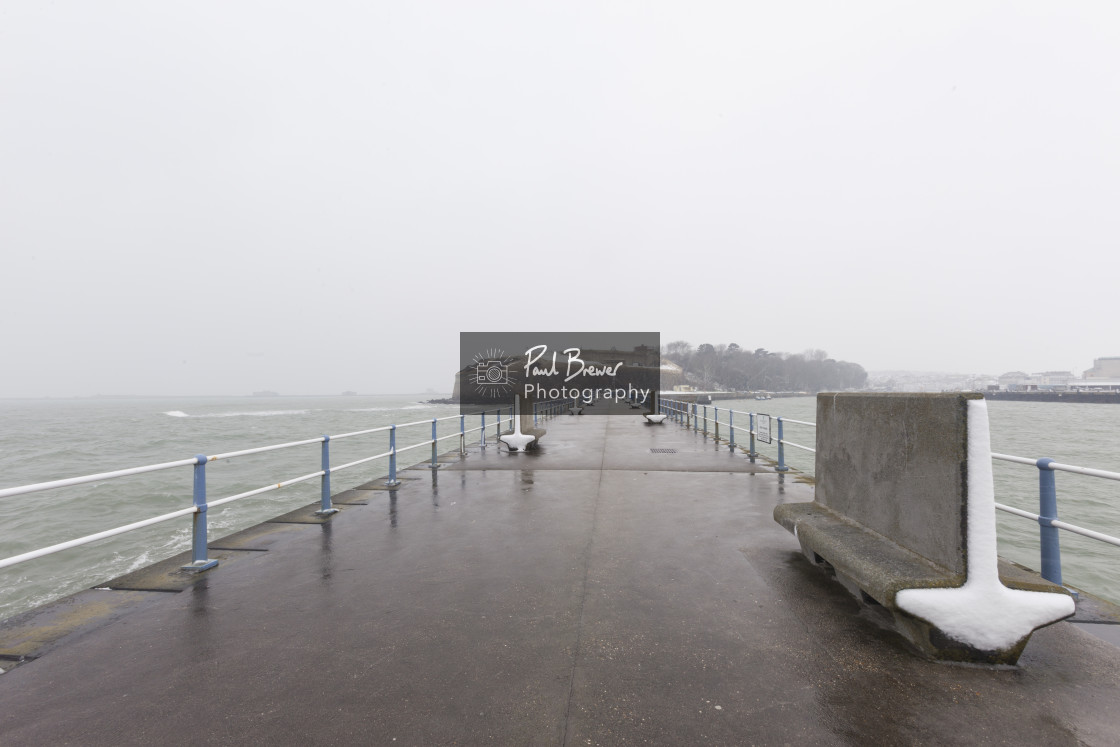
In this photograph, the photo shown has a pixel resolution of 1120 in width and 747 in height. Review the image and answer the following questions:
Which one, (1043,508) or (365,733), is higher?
(1043,508)

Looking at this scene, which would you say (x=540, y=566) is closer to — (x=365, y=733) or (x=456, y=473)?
(x=365, y=733)

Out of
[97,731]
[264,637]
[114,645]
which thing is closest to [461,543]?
[264,637]

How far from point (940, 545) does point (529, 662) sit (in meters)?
2.62

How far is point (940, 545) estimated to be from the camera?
3.12 metres

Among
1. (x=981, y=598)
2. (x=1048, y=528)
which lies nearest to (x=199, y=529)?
(x=981, y=598)

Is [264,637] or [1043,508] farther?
[1043,508]

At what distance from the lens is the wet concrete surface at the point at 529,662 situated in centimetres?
243

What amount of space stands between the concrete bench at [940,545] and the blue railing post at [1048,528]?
84 centimetres

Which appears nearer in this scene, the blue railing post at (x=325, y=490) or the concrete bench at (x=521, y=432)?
the blue railing post at (x=325, y=490)

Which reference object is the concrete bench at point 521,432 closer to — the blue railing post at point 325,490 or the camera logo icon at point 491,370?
the blue railing post at point 325,490

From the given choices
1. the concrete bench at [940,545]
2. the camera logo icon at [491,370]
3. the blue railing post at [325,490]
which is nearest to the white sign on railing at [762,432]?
the concrete bench at [940,545]

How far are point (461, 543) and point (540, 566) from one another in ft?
3.79

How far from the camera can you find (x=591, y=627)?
11.4 feet

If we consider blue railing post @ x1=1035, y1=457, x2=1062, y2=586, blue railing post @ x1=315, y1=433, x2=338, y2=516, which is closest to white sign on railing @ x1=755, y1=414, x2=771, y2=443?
blue railing post @ x1=1035, y1=457, x2=1062, y2=586
